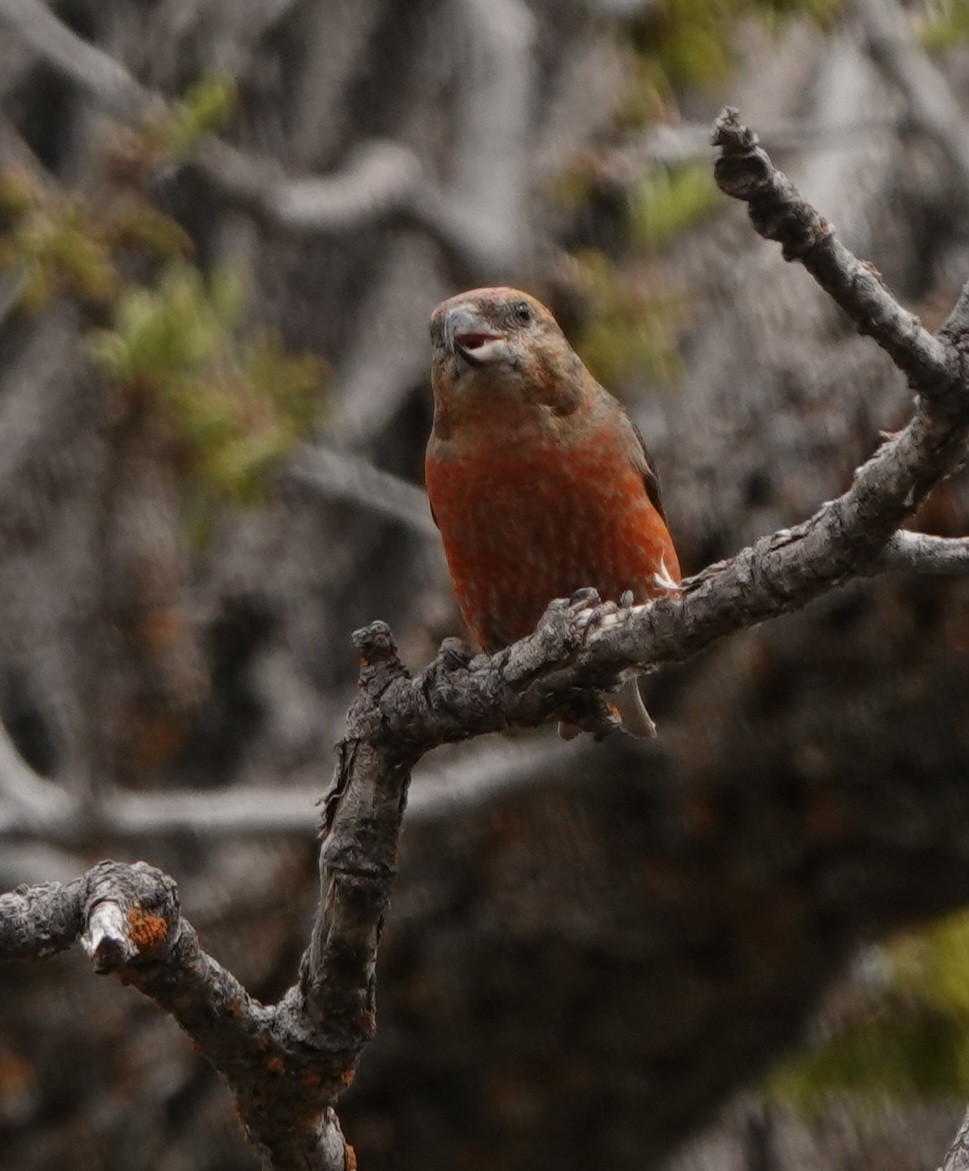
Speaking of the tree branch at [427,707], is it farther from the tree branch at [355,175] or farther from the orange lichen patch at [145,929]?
the tree branch at [355,175]

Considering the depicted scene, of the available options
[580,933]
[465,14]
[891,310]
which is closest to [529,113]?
[465,14]

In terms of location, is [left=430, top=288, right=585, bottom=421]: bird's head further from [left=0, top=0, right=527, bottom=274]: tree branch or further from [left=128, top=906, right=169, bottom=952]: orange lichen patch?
[left=128, top=906, right=169, bottom=952]: orange lichen patch

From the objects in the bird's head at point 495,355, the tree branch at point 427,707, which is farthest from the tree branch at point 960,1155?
the bird's head at point 495,355

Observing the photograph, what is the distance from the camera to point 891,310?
2170 mm

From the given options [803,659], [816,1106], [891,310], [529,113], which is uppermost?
[529,113]

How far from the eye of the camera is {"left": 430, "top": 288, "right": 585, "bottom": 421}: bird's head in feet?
13.9

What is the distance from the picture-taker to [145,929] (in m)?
2.44

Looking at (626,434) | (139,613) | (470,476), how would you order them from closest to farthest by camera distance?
1. (470,476)
2. (626,434)
3. (139,613)

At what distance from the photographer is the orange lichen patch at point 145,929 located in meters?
2.40

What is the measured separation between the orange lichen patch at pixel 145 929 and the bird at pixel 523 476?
192 cm

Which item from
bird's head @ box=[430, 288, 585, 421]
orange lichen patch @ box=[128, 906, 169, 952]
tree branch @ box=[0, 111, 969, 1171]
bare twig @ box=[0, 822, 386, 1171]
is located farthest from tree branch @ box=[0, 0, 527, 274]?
orange lichen patch @ box=[128, 906, 169, 952]

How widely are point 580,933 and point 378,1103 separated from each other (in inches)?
37.3

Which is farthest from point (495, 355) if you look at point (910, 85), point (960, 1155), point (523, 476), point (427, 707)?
point (960, 1155)

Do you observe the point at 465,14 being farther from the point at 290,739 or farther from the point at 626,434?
the point at 626,434
